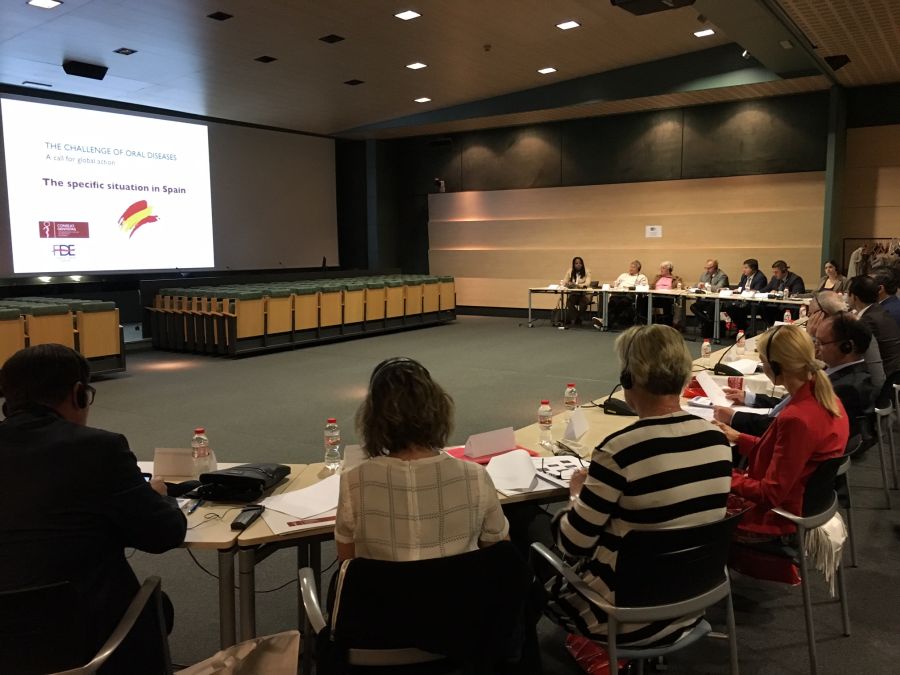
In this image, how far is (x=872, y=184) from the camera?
1141 centimetres

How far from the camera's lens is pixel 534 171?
14352 millimetres

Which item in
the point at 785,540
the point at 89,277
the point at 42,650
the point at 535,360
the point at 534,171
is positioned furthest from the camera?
the point at 534,171

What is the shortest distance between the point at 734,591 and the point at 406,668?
204 centimetres

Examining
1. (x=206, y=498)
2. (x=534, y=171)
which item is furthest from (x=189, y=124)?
(x=206, y=498)

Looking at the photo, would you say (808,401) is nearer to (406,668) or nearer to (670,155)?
(406,668)

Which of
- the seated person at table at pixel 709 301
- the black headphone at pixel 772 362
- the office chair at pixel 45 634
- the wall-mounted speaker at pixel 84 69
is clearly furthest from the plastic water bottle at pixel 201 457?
the seated person at table at pixel 709 301

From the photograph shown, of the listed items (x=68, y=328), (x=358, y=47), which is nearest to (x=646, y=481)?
(x=68, y=328)

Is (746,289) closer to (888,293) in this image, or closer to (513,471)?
(888,293)

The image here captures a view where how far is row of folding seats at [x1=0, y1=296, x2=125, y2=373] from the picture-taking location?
7.25 m

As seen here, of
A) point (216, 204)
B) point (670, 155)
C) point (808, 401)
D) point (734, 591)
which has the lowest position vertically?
point (734, 591)

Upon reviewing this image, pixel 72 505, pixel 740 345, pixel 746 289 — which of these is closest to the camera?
pixel 72 505

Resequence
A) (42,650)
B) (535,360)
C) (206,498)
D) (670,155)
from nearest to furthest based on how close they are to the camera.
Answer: (42,650) < (206,498) < (535,360) < (670,155)

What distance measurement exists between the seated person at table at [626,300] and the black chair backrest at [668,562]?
10.7 m

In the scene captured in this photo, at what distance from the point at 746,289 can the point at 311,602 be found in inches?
416
